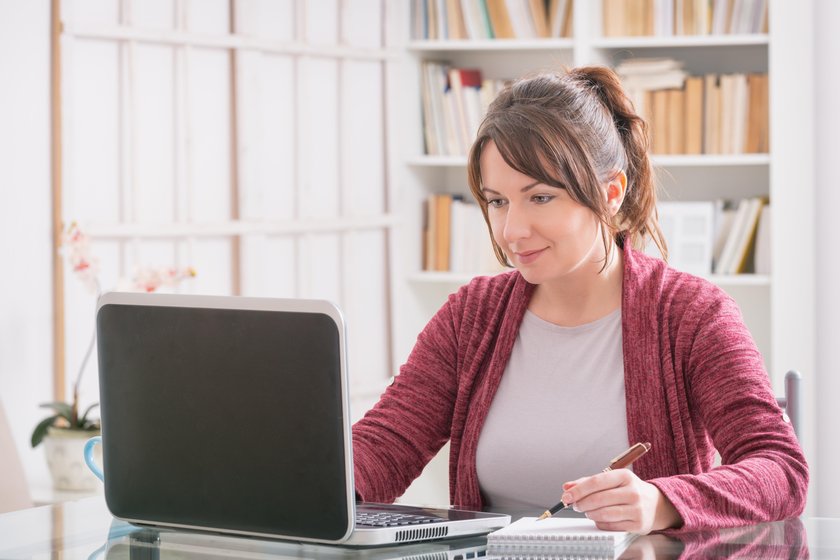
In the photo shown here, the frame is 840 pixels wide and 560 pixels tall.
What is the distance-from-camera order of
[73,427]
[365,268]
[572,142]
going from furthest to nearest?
[365,268], [73,427], [572,142]

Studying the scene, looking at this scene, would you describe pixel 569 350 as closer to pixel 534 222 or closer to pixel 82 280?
pixel 534 222

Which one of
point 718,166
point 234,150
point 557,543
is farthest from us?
point 718,166

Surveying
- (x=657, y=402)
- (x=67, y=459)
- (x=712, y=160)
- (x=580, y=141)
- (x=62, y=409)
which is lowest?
(x=67, y=459)

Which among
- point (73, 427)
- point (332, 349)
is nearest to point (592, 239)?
point (332, 349)

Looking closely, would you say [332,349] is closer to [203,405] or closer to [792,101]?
[203,405]

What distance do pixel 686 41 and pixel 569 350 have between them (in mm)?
2084

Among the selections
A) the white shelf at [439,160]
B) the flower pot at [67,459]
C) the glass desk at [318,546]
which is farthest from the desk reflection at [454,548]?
the white shelf at [439,160]

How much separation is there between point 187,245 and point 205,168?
0.73 ft

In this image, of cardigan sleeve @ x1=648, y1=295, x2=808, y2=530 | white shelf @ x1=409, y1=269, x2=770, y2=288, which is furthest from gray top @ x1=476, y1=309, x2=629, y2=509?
white shelf @ x1=409, y1=269, x2=770, y2=288

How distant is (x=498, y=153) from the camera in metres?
1.70

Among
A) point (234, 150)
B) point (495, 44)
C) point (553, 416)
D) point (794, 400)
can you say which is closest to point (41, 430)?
point (234, 150)

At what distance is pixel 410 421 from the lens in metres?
1.83

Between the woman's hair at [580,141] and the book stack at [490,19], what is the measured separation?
6.77ft

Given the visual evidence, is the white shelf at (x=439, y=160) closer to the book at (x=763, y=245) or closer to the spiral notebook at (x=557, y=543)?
the book at (x=763, y=245)
